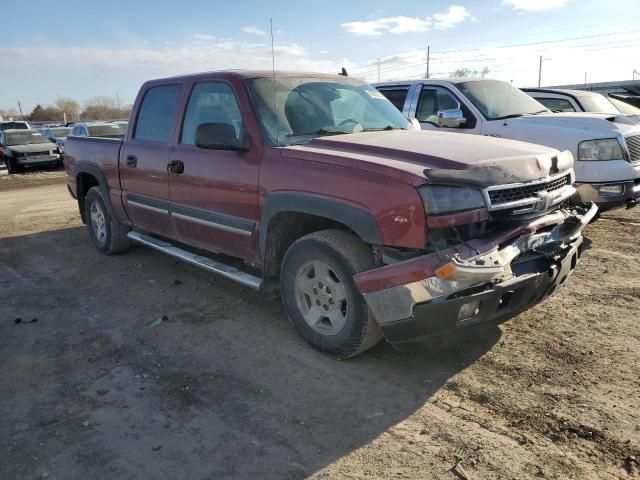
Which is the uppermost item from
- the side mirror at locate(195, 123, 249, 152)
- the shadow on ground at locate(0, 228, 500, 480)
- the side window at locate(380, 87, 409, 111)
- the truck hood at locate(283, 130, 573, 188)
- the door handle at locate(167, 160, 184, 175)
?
the side window at locate(380, 87, 409, 111)

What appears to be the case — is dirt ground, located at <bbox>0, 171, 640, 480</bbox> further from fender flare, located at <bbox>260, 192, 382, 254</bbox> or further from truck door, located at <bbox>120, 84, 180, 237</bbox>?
fender flare, located at <bbox>260, 192, 382, 254</bbox>

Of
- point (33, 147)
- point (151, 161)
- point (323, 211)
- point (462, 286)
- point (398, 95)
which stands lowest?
point (462, 286)

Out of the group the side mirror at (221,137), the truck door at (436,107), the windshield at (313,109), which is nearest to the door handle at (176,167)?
the side mirror at (221,137)

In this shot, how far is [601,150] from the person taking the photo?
21.0 feet

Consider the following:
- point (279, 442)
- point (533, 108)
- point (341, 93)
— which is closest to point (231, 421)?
point (279, 442)

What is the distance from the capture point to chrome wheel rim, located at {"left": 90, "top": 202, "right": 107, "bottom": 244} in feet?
21.9

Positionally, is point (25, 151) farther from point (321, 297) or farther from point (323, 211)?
point (323, 211)

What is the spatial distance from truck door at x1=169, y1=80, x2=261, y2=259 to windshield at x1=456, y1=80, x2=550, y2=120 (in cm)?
415

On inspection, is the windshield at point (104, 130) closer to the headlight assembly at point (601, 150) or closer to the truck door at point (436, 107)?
the truck door at point (436, 107)

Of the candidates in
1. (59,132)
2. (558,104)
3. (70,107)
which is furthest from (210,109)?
(70,107)

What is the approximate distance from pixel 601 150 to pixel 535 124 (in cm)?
87

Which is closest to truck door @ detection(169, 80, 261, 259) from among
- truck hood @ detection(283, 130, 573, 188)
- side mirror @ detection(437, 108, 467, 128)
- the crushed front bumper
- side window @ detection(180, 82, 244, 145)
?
side window @ detection(180, 82, 244, 145)

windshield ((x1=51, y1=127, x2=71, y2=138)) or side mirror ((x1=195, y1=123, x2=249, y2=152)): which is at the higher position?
side mirror ((x1=195, y1=123, x2=249, y2=152))

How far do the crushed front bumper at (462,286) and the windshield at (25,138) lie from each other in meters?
21.3
